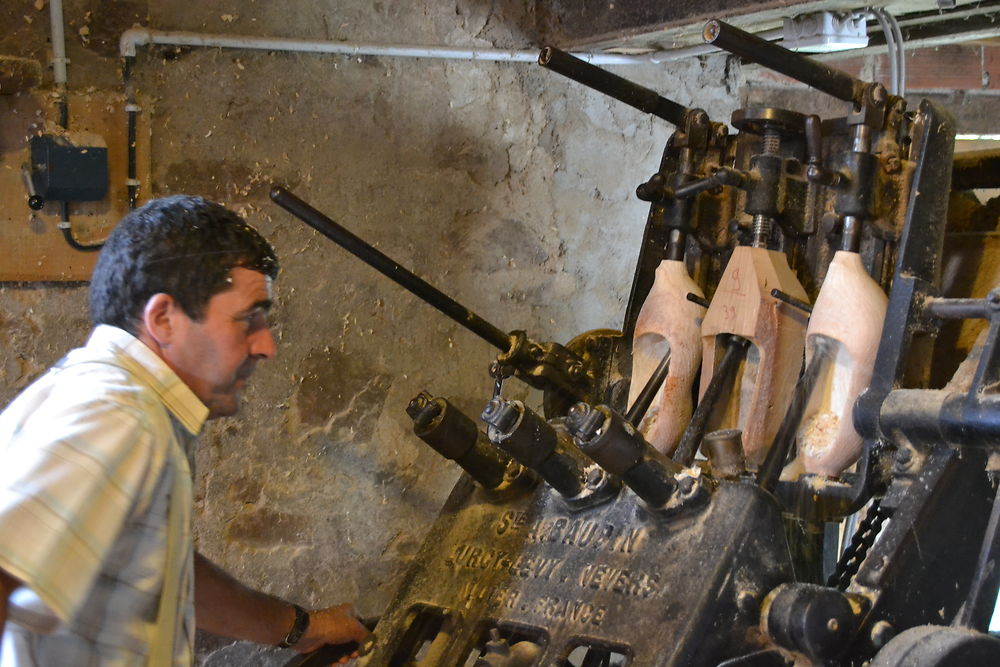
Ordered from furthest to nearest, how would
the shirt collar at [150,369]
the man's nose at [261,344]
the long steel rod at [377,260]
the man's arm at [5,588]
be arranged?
1. the long steel rod at [377,260]
2. the man's nose at [261,344]
3. the shirt collar at [150,369]
4. the man's arm at [5,588]

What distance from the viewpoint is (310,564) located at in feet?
6.54

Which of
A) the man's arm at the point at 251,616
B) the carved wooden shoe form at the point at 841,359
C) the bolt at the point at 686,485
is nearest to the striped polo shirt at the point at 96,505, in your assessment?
the man's arm at the point at 251,616

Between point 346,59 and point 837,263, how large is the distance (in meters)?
0.99

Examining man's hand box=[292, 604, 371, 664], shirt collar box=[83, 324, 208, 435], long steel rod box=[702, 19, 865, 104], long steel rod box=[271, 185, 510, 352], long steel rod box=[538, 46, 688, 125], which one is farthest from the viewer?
long steel rod box=[271, 185, 510, 352]

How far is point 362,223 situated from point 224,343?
897mm

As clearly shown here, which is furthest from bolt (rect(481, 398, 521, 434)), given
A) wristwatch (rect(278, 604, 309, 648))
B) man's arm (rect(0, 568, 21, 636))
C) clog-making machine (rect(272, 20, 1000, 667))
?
man's arm (rect(0, 568, 21, 636))

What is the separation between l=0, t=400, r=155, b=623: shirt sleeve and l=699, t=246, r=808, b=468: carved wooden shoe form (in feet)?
2.89

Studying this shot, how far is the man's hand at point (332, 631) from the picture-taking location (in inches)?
59.3

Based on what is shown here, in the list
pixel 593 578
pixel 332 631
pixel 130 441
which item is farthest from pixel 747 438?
pixel 130 441

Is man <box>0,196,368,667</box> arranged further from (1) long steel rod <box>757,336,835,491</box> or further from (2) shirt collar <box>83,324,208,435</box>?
(1) long steel rod <box>757,336,835,491</box>

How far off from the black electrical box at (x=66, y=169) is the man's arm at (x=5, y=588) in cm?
102

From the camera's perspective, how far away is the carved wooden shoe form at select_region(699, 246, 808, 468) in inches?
60.9

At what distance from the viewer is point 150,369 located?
1.10m

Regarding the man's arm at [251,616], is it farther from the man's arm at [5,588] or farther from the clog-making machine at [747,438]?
the man's arm at [5,588]
